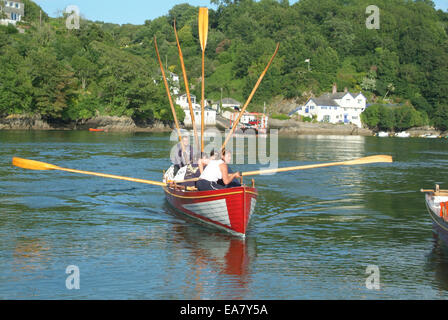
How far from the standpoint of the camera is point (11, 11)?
168000 millimetres

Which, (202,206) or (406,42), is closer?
(202,206)

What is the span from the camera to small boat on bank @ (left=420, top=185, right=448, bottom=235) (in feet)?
57.1

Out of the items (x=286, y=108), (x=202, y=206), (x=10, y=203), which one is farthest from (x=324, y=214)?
(x=286, y=108)

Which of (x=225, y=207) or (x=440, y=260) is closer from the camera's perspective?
(x=440, y=260)

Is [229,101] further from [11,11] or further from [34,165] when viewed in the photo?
[34,165]

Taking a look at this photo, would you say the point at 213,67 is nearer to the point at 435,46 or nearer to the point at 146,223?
the point at 435,46

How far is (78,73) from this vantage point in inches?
4924

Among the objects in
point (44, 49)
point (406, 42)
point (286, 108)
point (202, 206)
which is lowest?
point (202, 206)

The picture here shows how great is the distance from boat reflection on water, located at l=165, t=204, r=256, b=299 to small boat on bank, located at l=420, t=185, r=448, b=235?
19.9 feet

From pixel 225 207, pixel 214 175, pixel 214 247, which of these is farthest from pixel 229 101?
pixel 214 247

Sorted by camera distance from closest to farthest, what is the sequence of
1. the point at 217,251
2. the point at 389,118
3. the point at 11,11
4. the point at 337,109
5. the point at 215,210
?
1. the point at 217,251
2. the point at 215,210
3. the point at 389,118
4. the point at 337,109
5. the point at 11,11

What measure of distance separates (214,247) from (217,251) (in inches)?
20.2

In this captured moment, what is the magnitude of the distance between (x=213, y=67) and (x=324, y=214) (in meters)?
176

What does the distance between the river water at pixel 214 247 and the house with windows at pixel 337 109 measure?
124281 millimetres
